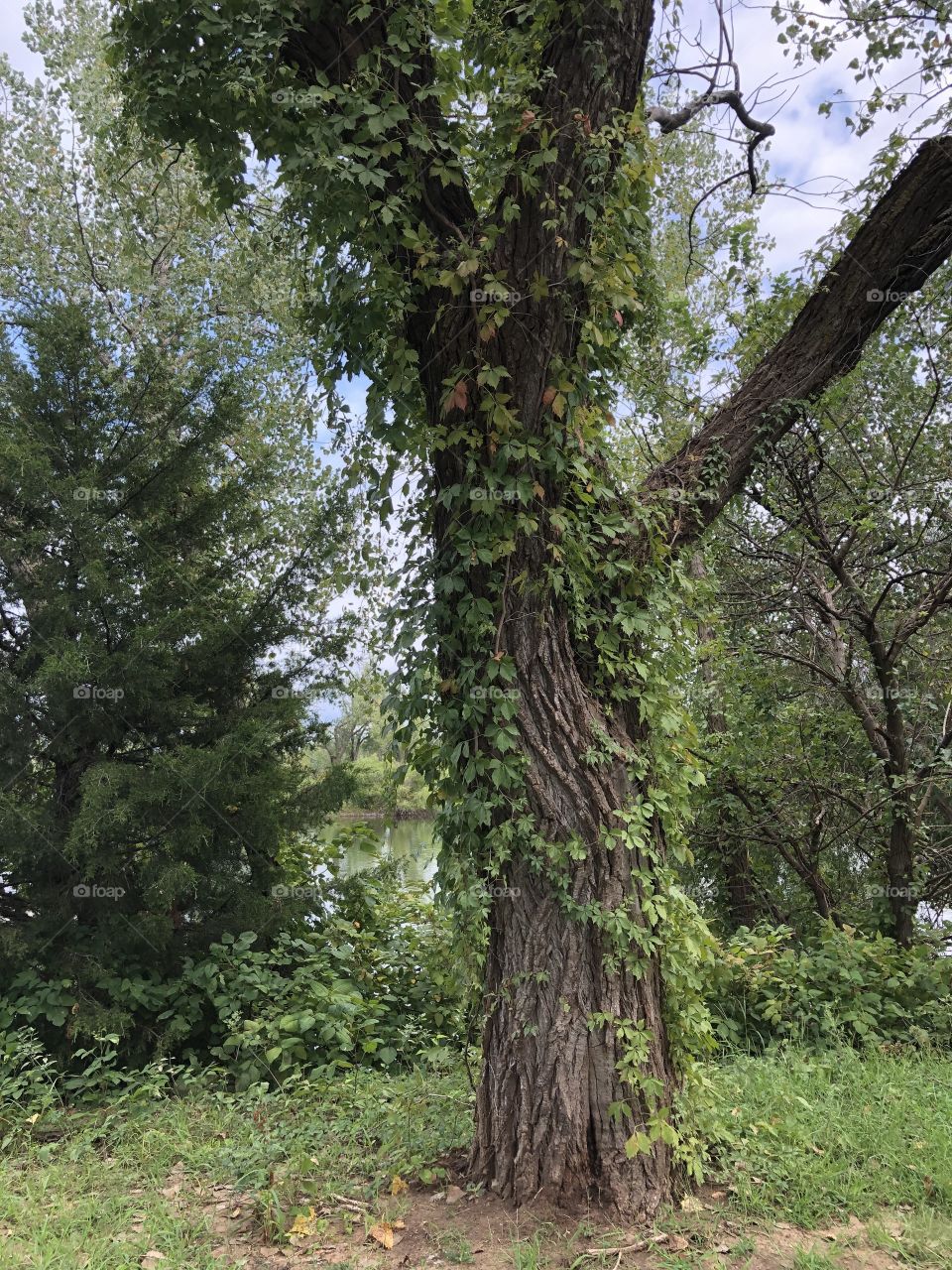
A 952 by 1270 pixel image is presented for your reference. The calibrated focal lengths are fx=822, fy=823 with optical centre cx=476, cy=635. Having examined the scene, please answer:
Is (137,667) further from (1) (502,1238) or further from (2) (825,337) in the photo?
(2) (825,337)

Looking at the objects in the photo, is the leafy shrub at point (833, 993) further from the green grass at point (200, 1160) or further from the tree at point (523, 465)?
the tree at point (523, 465)

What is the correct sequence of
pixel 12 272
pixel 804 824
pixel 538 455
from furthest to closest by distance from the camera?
pixel 12 272, pixel 804 824, pixel 538 455

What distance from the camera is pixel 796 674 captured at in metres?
6.89

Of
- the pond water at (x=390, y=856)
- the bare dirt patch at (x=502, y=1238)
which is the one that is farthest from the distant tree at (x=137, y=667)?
the bare dirt patch at (x=502, y=1238)

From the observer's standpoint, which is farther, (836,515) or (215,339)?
(215,339)

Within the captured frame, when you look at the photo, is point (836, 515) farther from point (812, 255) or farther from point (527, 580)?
point (527, 580)

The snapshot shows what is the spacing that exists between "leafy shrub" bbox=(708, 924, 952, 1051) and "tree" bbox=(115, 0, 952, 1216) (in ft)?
7.14

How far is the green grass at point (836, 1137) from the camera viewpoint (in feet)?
9.75

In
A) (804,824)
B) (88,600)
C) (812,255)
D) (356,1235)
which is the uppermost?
(812,255)

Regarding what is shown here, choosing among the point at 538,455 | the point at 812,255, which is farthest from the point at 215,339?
the point at 538,455

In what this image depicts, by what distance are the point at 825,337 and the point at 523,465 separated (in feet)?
5.74

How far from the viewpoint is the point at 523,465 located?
3160 millimetres

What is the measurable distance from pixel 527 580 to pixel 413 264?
137 cm

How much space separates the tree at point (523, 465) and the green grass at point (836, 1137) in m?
0.46
